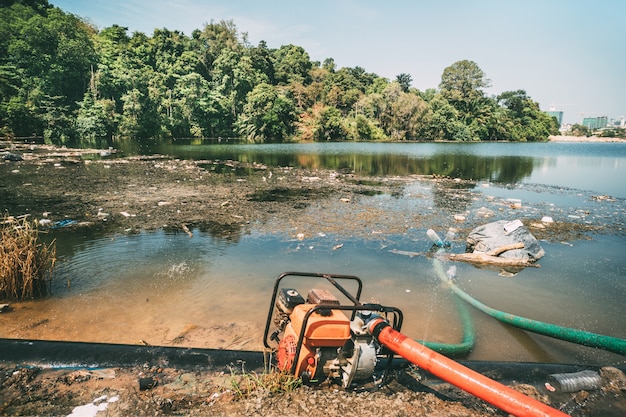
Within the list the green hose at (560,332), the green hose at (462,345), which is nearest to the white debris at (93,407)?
the green hose at (462,345)

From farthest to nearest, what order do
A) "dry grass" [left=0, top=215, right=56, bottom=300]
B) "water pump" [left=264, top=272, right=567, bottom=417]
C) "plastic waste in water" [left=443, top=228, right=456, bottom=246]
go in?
→ 1. "plastic waste in water" [left=443, top=228, right=456, bottom=246]
2. "dry grass" [left=0, top=215, right=56, bottom=300]
3. "water pump" [left=264, top=272, right=567, bottom=417]

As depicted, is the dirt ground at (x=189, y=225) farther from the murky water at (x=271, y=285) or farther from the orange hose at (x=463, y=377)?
the murky water at (x=271, y=285)

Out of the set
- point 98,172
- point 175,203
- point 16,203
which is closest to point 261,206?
point 175,203

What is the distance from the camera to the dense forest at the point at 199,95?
4622 centimetres

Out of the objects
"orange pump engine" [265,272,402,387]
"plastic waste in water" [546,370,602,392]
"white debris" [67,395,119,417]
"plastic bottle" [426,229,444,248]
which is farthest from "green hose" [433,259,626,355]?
"white debris" [67,395,119,417]

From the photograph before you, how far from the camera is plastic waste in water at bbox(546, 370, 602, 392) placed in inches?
132

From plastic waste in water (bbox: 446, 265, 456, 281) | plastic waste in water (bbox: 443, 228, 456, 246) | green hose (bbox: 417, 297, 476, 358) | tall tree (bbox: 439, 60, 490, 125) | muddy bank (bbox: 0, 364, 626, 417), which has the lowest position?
green hose (bbox: 417, 297, 476, 358)

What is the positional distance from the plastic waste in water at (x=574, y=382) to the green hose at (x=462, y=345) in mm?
953

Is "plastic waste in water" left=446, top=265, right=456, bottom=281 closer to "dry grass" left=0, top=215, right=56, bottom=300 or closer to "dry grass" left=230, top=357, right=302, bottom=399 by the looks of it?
"dry grass" left=230, top=357, right=302, bottom=399

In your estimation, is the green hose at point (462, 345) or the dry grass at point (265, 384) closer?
the dry grass at point (265, 384)

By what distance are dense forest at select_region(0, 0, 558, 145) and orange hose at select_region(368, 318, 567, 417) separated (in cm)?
4567

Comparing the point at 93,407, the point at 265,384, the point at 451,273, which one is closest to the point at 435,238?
the point at 451,273

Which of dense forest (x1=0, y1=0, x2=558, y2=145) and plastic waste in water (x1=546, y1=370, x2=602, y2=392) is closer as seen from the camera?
plastic waste in water (x1=546, y1=370, x2=602, y2=392)

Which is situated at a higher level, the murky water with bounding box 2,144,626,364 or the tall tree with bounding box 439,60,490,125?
the tall tree with bounding box 439,60,490,125
